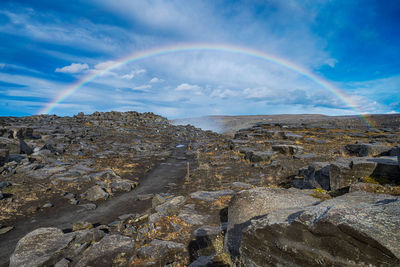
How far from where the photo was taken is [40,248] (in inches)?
294

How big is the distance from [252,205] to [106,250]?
17.2 ft

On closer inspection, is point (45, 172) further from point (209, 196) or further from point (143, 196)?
point (209, 196)

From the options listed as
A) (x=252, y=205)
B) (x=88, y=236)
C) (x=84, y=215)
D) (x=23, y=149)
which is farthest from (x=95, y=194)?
(x=23, y=149)

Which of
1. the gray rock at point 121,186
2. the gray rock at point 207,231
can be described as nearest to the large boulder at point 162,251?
the gray rock at point 207,231

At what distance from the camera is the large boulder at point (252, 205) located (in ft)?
19.7

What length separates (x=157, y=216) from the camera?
31.0ft

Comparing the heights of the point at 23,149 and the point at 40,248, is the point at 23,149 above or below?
above

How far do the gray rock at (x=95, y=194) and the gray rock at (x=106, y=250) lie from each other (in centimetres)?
617

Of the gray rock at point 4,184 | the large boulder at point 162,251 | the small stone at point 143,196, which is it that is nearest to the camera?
the large boulder at point 162,251

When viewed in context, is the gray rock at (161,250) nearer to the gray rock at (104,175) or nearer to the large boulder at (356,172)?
the large boulder at (356,172)

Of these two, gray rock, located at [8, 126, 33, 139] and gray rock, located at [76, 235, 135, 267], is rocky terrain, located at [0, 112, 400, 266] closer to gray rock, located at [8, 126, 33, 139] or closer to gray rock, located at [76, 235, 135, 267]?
gray rock, located at [76, 235, 135, 267]

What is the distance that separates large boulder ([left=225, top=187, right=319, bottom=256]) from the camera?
5990 mm

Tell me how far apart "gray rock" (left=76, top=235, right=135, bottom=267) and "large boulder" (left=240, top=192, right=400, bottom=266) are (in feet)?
16.1

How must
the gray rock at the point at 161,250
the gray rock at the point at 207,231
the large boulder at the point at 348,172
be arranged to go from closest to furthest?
the gray rock at the point at 161,250 → the gray rock at the point at 207,231 → the large boulder at the point at 348,172
